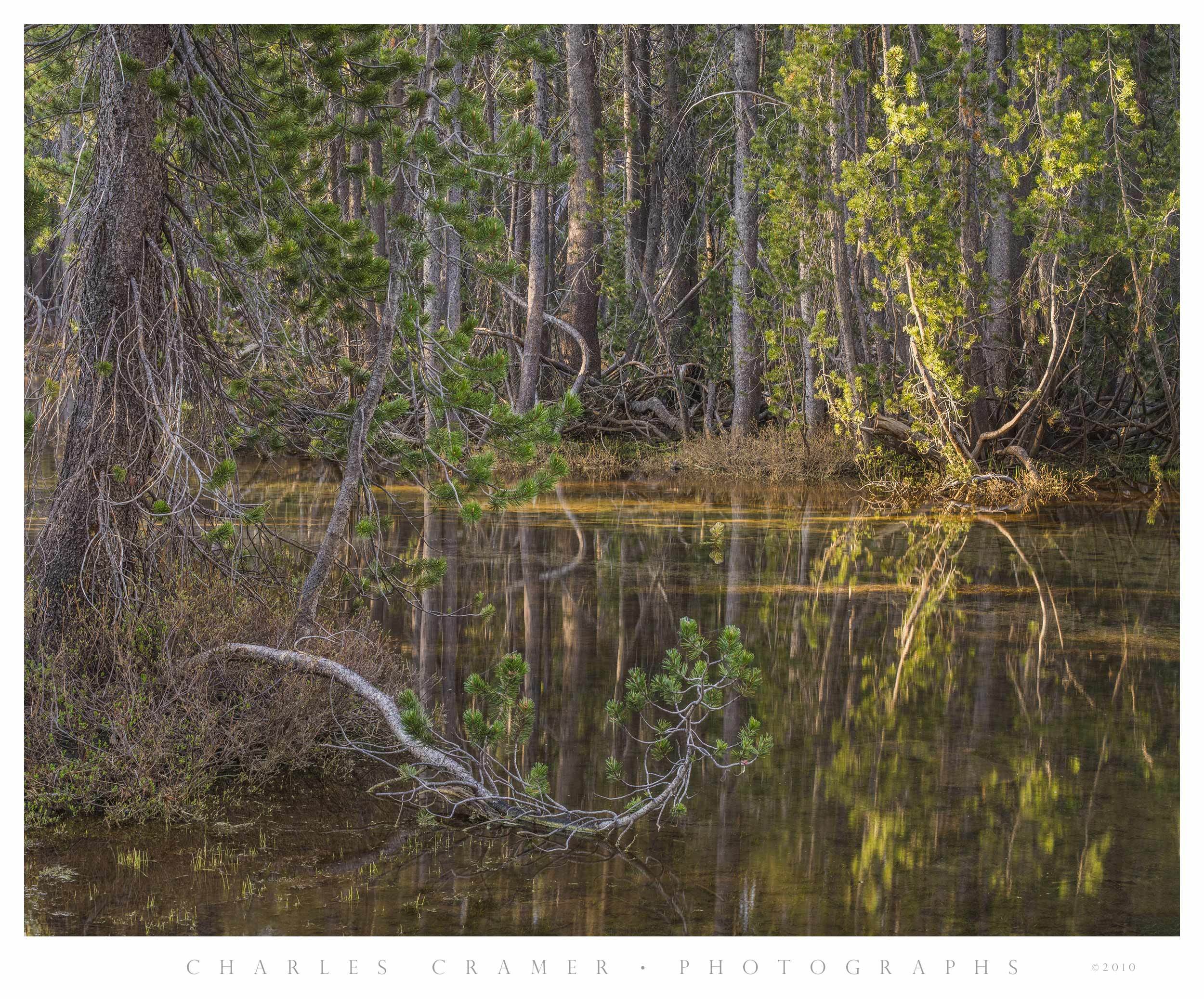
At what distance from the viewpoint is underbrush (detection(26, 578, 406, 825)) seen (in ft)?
19.4

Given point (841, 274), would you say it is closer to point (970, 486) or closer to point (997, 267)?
point (997, 267)

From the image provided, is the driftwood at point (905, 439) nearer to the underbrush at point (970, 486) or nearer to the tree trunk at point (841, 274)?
the underbrush at point (970, 486)

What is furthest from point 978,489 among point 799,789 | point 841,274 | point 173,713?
point 173,713

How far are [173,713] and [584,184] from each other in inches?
671

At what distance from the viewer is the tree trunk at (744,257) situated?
2011cm

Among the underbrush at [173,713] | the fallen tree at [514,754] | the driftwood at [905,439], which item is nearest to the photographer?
the fallen tree at [514,754]

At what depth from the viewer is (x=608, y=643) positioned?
364 inches

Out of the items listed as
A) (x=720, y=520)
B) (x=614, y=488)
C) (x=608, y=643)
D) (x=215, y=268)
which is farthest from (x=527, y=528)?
(x=215, y=268)

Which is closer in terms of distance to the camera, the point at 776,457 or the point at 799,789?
the point at 799,789

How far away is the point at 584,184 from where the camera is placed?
21906 millimetres

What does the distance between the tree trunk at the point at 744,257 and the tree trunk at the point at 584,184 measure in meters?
2.26

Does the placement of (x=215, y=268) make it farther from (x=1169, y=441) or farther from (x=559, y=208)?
(x=559, y=208)

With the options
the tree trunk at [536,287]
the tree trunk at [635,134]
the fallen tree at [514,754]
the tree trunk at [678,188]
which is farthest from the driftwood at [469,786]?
the tree trunk at [678,188]

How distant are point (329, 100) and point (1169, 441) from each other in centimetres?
1427
